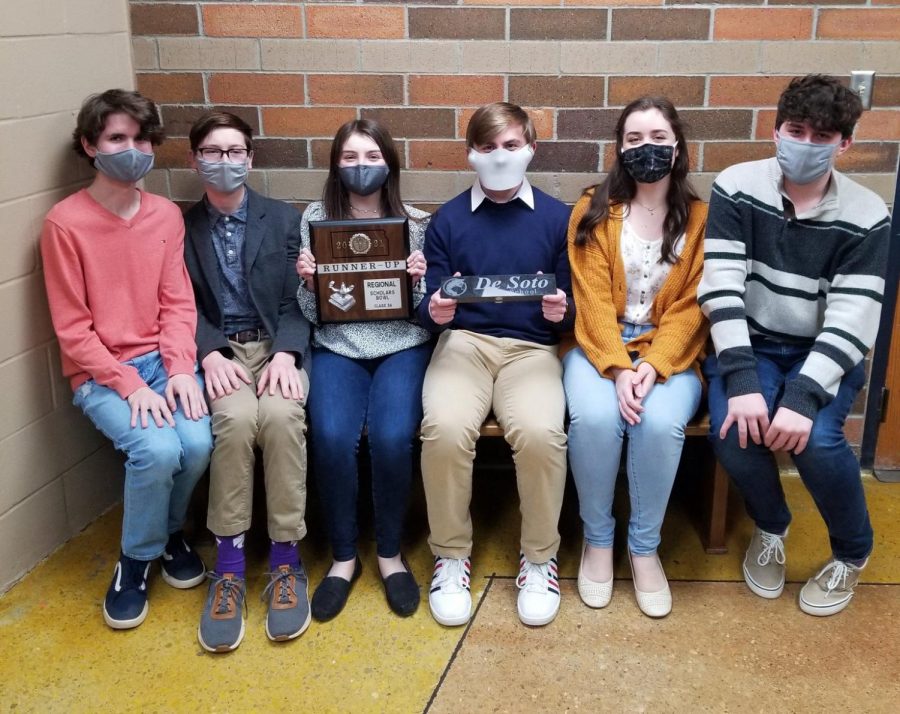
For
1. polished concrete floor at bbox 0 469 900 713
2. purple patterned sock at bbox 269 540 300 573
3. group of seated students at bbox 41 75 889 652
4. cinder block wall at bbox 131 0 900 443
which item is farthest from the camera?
cinder block wall at bbox 131 0 900 443

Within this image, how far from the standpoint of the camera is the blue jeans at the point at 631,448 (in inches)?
91.0

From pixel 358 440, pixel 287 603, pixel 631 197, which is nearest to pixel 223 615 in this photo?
pixel 287 603

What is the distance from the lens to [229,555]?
2361 mm

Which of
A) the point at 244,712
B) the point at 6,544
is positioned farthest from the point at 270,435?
the point at 6,544

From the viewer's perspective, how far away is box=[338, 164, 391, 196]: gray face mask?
99.5 inches

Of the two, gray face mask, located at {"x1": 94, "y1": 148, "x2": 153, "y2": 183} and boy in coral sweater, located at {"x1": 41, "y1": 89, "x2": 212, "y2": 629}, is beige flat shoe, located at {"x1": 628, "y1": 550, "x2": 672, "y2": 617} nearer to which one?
boy in coral sweater, located at {"x1": 41, "y1": 89, "x2": 212, "y2": 629}

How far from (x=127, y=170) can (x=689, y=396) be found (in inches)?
62.5

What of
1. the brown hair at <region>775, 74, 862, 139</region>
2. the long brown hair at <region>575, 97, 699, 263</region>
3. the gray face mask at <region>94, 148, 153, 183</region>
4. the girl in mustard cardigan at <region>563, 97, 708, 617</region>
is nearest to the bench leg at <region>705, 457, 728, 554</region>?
the girl in mustard cardigan at <region>563, 97, 708, 617</region>

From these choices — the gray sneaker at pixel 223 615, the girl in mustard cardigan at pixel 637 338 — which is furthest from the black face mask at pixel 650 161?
the gray sneaker at pixel 223 615

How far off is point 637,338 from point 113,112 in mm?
1512

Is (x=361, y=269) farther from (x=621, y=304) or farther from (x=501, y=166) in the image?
(x=621, y=304)

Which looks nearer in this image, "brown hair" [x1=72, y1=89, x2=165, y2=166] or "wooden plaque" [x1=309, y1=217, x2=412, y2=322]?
"brown hair" [x1=72, y1=89, x2=165, y2=166]

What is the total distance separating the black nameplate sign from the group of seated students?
0.16 feet

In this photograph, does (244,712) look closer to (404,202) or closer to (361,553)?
(361,553)
